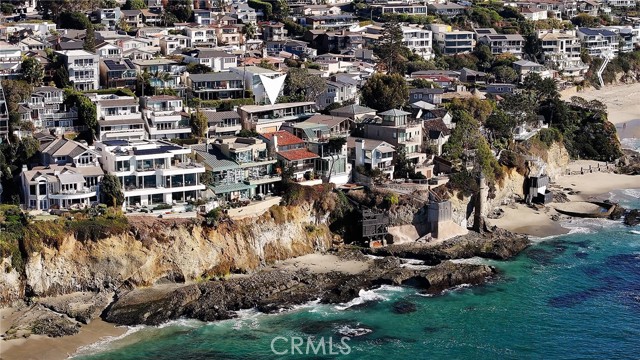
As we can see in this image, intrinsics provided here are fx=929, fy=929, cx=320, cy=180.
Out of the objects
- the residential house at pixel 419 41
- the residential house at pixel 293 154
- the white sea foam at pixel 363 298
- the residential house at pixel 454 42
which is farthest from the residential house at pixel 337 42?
the white sea foam at pixel 363 298

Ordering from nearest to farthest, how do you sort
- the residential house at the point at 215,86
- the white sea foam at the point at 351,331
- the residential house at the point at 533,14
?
the white sea foam at the point at 351,331
the residential house at the point at 215,86
the residential house at the point at 533,14

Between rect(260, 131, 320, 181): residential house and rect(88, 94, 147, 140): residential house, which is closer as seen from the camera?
rect(260, 131, 320, 181): residential house

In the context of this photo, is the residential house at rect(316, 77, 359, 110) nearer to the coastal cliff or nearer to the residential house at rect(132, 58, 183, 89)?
the residential house at rect(132, 58, 183, 89)

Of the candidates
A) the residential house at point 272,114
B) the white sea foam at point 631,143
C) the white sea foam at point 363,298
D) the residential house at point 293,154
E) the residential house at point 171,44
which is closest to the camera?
the white sea foam at point 363,298

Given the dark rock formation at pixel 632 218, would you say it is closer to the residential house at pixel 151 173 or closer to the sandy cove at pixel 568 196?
the sandy cove at pixel 568 196

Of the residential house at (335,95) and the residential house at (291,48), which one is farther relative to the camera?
the residential house at (291,48)

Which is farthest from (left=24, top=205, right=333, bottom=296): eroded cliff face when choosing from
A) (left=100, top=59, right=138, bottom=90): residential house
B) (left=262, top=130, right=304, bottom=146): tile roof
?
(left=100, top=59, right=138, bottom=90): residential house
